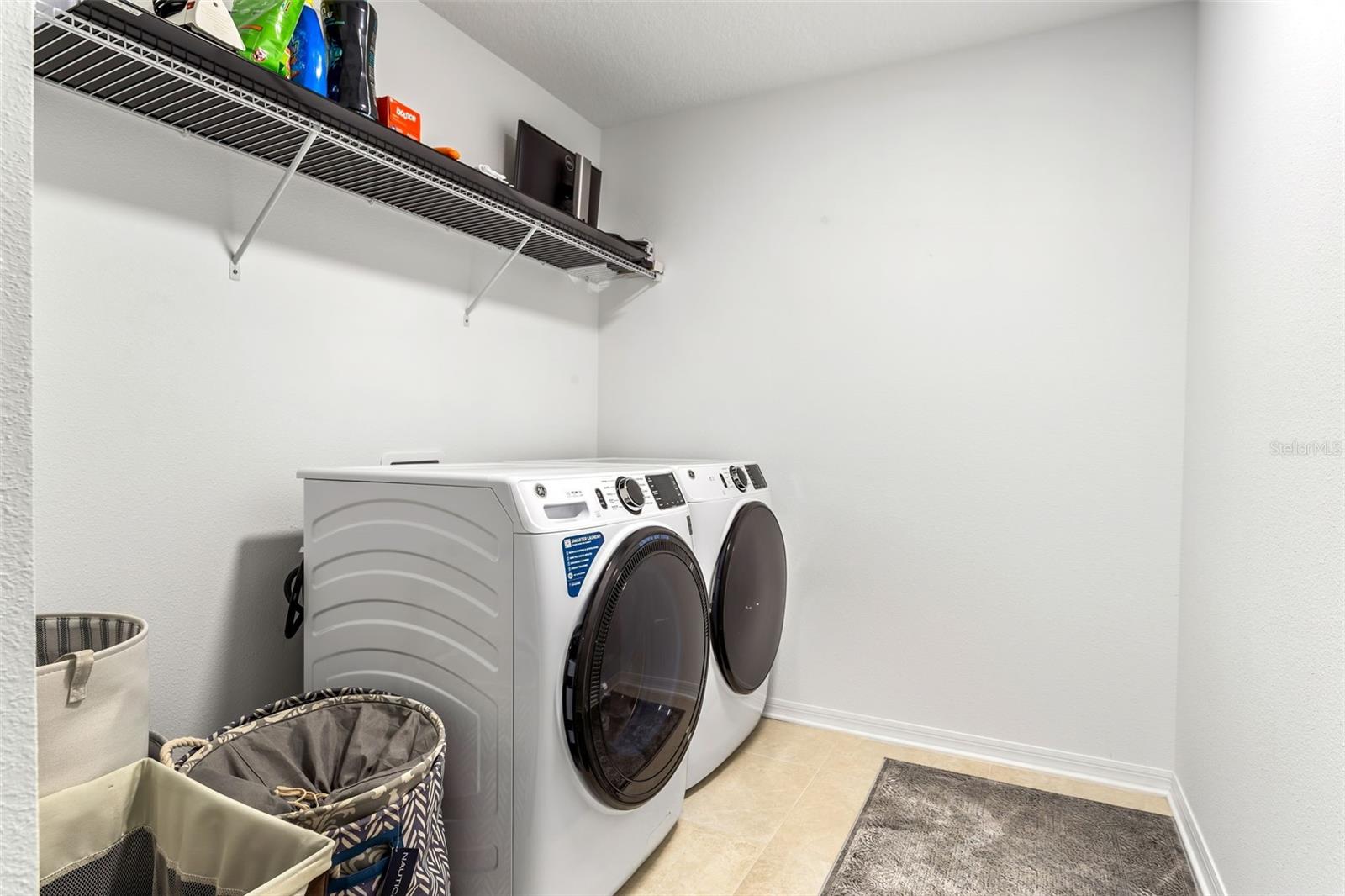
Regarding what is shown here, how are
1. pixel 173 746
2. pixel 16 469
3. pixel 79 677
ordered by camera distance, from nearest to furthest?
1. pixel 16 469
2. pixel 79 677
3. pixel 173 746

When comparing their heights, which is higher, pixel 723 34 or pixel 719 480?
pixel 723 34

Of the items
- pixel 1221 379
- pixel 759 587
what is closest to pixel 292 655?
pixel 759 587

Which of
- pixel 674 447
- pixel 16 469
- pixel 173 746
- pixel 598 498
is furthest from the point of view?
pixel 674 447

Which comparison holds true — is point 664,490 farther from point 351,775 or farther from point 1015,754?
point 1015,754

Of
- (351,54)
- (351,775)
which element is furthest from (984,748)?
(351,54)

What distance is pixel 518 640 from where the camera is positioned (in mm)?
1323

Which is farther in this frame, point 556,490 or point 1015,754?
point 1015,754

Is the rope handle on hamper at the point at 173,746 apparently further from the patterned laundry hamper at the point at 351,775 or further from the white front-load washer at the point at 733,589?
the white front-load washer at the point at 733,589

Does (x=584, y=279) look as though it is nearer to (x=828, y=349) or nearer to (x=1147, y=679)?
(x=828, y=349)

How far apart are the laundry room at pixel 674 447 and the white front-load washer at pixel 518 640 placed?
0.01 m

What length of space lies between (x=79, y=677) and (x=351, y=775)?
503 millimetres

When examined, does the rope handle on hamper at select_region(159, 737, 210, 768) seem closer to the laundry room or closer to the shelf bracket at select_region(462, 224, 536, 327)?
the laundry room

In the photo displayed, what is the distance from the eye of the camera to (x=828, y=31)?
2.30 metres

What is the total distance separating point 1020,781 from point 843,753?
0.54 metres
